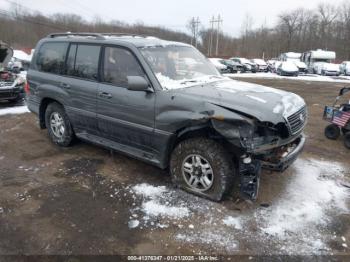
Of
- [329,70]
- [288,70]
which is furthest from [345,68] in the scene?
[288,70]

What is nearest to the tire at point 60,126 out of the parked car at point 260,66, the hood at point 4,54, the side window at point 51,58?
the side window at point 51,58

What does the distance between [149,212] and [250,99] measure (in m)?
1.81

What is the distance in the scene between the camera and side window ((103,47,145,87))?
A: 432 centimetres

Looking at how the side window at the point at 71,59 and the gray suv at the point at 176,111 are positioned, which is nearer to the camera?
the gray suv at the point at 176,111

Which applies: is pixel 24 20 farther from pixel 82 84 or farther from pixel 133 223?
pixel 133 223

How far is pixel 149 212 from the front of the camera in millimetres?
3699

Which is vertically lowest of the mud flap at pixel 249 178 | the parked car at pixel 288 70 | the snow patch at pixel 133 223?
the snow patch at pixel 133 223

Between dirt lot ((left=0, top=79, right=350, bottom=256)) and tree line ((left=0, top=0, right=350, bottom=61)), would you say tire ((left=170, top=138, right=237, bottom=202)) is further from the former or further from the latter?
tree line ((left=0, top=0, right=350, bottom=61))

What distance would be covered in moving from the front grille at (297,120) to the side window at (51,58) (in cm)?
377

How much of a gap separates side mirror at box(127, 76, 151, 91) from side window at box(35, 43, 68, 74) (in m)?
1.98

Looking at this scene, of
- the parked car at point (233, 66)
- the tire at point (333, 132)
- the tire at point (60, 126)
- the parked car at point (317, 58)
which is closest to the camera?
the tire at point (60, 126)

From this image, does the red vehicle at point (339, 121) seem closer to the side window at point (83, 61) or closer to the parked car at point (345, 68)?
the side window at point (83, 61)

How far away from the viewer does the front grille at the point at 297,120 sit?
3.84 m

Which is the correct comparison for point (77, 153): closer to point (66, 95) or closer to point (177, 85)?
point (66, 95)
